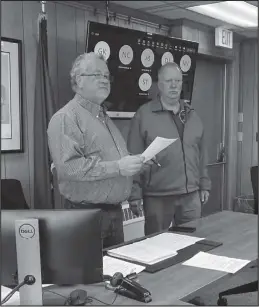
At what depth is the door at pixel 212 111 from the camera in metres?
4.67

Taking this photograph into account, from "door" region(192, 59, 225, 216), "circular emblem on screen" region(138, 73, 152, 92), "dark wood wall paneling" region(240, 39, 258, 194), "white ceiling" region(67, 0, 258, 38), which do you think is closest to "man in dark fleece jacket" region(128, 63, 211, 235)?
"circular emblem on screen" region(138, 73, 152, 92)

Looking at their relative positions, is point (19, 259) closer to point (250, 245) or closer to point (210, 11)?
point (250, 245)

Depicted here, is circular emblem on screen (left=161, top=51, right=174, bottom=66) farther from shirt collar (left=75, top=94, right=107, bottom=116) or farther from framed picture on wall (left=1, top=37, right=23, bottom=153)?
shirt collar (left=75, top=94, right=107, bottom=116)

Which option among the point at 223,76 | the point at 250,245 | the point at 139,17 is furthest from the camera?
the point at 223,76

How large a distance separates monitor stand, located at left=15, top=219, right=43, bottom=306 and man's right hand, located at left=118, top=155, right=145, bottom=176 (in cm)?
78

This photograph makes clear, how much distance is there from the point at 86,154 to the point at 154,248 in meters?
0.55

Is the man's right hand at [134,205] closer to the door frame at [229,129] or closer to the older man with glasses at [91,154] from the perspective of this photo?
the older man with glasses at [91,154]

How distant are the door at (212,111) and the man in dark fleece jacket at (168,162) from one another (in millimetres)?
2106

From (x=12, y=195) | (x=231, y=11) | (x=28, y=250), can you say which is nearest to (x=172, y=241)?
(x=28, y=250)

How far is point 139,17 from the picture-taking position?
148 inches

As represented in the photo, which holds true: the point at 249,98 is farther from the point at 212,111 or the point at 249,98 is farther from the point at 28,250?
the point at 28,250

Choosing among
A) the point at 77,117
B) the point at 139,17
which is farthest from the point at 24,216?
the point at 139,17

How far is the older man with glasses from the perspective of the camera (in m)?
1.83

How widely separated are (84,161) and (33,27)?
59.1 inches
